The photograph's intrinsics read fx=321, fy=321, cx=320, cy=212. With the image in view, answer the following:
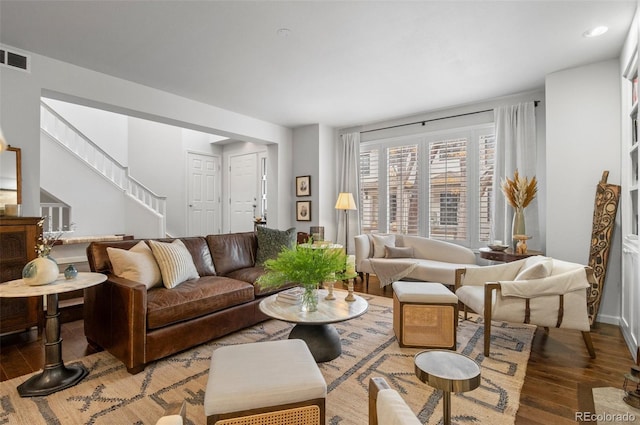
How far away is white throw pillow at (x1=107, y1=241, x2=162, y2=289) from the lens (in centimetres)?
258

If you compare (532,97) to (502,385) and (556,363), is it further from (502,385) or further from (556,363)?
(502,385)

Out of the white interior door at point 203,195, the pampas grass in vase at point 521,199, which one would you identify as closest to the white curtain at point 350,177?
the pampas grass in vase at point 521,199

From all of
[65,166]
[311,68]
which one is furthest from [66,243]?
[311,68]

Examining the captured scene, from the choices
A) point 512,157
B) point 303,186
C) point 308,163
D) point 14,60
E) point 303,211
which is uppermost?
point 14,60

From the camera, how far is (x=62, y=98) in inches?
138

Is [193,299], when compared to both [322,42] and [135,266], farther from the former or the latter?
[322,42]

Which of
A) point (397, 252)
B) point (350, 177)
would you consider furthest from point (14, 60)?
point (397, 252)

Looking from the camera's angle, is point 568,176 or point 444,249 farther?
point 444,249

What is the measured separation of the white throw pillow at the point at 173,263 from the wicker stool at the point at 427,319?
1.93 metres

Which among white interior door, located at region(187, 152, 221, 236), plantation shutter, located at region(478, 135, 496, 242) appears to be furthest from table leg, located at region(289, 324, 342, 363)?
white interior door, located at region(187, 152, 221, 236)

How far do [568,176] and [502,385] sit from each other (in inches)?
100

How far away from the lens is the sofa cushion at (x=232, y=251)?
11.7 feet

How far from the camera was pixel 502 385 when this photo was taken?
82.7 inches
